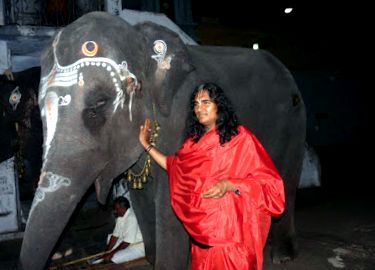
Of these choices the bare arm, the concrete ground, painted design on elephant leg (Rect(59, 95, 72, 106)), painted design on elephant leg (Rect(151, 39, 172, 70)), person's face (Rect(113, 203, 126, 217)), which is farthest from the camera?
person's face (Rect(113, 203, 126, 217))

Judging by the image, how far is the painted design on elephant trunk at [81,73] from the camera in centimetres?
261

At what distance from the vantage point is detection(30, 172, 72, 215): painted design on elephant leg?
2.40m

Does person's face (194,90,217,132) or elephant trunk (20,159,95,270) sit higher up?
person's face (194,90,217,132)

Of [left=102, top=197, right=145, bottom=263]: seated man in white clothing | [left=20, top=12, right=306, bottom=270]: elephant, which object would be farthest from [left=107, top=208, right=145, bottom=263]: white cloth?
Result: [left=20, top=12, right=306, bottom=270]: elephant

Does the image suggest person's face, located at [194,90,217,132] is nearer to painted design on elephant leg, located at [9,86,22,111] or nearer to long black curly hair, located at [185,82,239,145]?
long black curly hair, located at [185,82,239,145]

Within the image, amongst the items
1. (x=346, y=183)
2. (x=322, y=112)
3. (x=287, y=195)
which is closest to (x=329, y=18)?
(x=322, y=112)

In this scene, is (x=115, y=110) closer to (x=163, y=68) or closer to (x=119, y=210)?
(x=163, y=68)

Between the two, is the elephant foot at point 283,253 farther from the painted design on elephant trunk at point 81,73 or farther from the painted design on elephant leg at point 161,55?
the painted design on elephant trunk at point 81,73

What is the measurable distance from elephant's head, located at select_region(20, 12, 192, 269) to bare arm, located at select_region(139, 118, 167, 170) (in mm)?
50

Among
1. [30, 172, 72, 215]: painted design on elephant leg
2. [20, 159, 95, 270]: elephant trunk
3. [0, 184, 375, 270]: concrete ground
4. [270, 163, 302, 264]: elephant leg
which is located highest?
[30, 172, 72, 215]: painted design on elephant leg

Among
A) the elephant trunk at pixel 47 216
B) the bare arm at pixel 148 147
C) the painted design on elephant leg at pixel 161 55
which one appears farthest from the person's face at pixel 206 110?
the elephant trunk at pixel 47 216

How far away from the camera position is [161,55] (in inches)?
121

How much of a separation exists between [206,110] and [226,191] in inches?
20.7

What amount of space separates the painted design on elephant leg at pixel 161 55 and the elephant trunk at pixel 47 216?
108 centimetres
